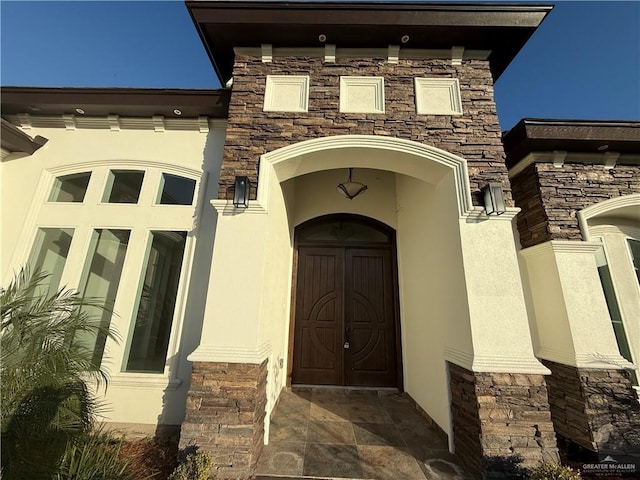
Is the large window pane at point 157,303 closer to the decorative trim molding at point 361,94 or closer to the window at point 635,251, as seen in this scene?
the decorative trim molding at point 361,94

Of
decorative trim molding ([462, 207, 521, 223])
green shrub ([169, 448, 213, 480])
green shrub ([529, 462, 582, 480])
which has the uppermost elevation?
decorative trim molding ([462, 207, 521, 223])

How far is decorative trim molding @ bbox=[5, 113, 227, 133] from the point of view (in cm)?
393

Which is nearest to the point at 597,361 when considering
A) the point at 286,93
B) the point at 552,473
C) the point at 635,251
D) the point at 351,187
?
the point at 552,473

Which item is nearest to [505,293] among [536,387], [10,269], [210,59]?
[536,387]

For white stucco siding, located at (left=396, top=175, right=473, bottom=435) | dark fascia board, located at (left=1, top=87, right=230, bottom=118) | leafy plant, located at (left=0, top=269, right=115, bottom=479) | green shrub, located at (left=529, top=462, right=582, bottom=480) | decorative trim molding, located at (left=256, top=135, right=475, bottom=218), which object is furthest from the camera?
dark fascia board, located at (left=1, top=87, right=230, bottom=118)

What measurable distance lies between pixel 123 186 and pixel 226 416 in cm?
353

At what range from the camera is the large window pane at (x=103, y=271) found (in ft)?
11.1

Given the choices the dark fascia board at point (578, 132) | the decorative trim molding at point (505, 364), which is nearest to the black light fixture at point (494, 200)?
the dark fascia board at point (578, 132)

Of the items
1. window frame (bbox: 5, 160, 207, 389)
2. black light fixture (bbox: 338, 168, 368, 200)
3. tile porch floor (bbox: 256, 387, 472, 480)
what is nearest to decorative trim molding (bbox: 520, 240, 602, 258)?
black light fixture (bbox: 338, 168, 368, 200)

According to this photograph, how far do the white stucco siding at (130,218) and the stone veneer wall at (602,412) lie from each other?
4626mm

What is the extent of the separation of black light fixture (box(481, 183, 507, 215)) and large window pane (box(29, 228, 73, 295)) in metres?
5.41

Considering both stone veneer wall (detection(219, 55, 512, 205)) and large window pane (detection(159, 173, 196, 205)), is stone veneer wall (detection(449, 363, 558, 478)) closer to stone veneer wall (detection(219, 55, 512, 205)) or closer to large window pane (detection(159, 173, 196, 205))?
stone veneer wall (detection(219, 55, 512, 205))

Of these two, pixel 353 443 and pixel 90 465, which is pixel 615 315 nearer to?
pixel 353 443

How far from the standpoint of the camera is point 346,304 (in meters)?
4.87
